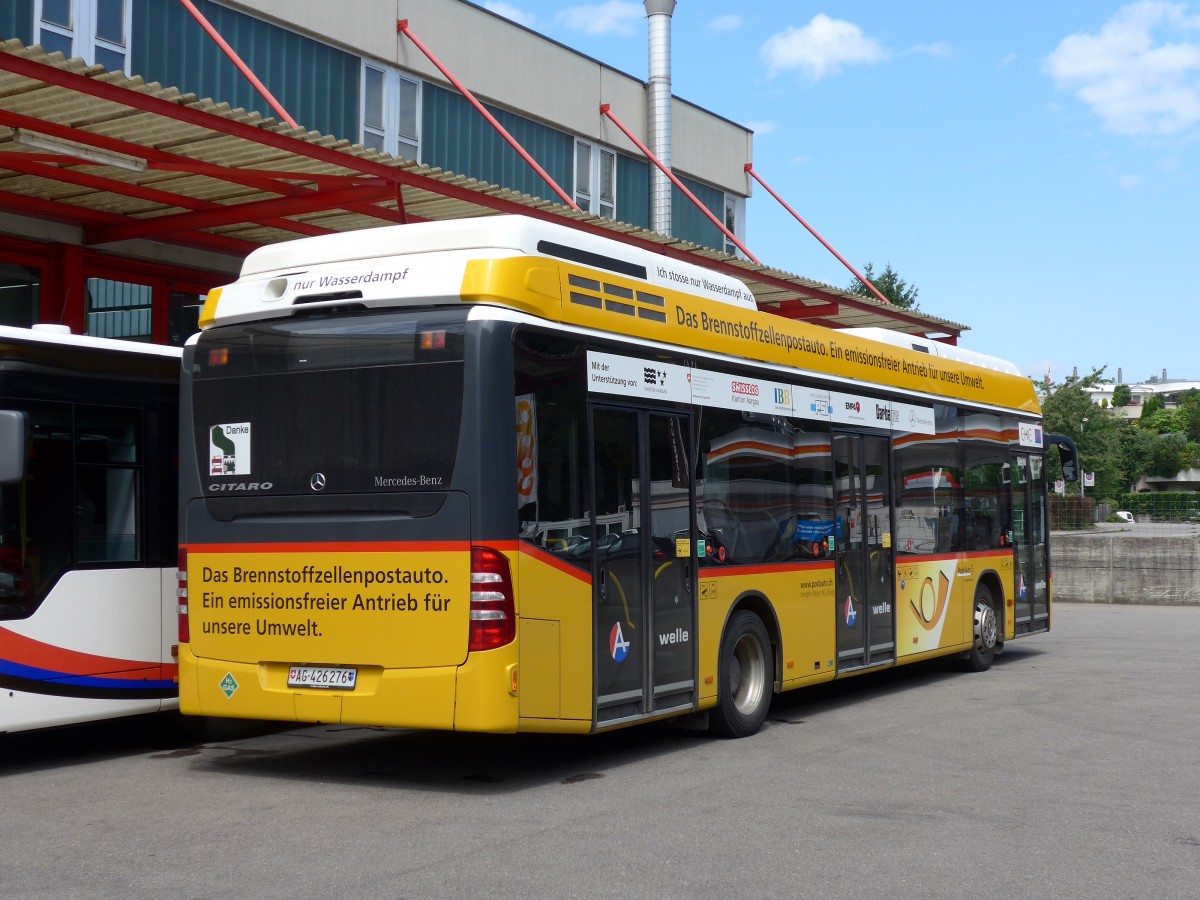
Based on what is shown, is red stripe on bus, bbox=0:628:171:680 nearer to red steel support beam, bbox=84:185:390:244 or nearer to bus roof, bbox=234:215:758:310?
bus roof, bbox=234:215:758:310

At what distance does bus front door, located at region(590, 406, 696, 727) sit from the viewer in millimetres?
8977

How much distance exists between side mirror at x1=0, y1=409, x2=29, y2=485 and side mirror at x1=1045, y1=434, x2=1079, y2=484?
38.9 ft

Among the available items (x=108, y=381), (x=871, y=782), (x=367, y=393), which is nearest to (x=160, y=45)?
(x=108, y=381)

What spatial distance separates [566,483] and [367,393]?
50.2 inches

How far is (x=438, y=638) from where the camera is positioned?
8.23 meters

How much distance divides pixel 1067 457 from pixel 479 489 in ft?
37.2

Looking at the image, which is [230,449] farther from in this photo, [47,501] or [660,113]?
[660,113]

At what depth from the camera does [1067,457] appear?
1756 centimetres

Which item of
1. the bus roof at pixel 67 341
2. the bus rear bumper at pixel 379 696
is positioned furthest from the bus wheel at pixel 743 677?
the bus roof at pixel 67 341

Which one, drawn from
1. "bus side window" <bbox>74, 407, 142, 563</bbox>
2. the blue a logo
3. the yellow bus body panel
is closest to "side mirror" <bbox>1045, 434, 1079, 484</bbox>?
the yellow bus body panel

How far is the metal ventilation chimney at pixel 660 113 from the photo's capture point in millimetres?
27094

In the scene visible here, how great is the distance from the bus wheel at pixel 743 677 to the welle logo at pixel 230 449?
141 inches

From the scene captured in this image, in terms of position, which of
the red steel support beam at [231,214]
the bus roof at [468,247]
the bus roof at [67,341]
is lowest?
the bus roof at [67,341]

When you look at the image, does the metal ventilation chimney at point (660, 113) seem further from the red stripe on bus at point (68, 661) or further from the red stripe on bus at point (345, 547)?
the red stripe on bus at point (345, 547)
